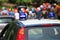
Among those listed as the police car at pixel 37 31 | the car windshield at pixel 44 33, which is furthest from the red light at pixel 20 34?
the car windshield at pixel 44 33

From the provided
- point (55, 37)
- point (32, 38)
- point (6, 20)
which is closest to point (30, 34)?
point (32, 38)

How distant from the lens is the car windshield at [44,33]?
505 centimetres

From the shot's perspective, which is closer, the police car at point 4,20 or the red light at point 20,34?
the red light at point 20,34

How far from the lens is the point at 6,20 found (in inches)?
452

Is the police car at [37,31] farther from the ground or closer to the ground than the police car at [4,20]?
farther from the ground

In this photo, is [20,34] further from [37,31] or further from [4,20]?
[4,20]

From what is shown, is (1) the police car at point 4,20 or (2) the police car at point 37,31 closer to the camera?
(2) the police car at point 37,31

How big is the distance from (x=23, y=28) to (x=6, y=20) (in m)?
6.49

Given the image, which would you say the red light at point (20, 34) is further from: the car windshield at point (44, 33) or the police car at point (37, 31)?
the car windshield at point (44, 33)

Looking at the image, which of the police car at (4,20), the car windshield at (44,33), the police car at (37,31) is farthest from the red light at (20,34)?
the police car at (4,20)

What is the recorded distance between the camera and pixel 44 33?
5.13m

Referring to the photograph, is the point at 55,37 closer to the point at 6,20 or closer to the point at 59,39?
the point at 59,39

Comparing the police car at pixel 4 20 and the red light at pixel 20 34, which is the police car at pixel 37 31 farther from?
the police car at pixel 4 20

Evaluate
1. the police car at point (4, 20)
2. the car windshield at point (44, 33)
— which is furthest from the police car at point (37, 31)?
the police car at point (4, 20)
